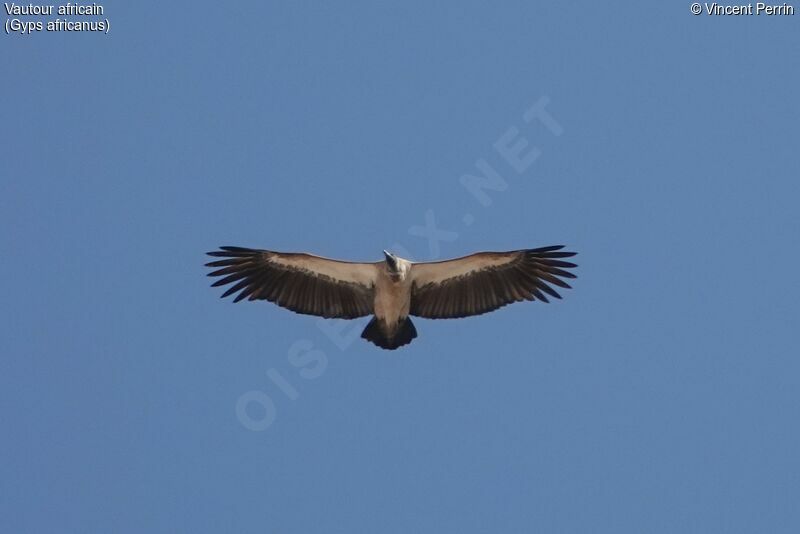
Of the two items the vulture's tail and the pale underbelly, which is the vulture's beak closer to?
the pale underbelly

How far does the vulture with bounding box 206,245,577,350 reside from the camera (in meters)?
21.0

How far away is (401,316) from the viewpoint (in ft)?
69.5

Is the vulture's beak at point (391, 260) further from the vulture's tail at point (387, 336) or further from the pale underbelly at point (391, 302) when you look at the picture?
the vulture's tail at point (387, 336)

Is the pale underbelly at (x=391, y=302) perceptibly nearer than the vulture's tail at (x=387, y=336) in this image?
No

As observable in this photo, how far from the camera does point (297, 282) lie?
71.1ft

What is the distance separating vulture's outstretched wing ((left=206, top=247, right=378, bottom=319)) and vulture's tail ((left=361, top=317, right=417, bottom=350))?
520 millimetres

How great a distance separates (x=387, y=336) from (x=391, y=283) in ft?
2.78

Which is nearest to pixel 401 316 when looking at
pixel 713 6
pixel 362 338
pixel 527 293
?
pixel 362 338

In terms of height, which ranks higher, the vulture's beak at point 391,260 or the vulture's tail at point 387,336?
the vulture's beak at point 391,260

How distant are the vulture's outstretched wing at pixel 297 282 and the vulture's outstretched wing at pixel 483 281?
937 mm

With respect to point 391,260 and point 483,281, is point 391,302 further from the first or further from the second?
point 483,281

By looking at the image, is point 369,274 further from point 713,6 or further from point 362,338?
point 713,6

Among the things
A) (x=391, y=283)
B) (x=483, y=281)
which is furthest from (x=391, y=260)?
(x=483, y=281)

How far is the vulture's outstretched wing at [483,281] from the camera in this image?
2097 cm
